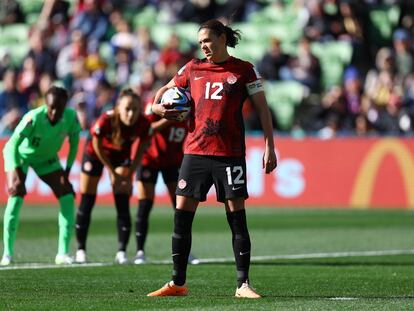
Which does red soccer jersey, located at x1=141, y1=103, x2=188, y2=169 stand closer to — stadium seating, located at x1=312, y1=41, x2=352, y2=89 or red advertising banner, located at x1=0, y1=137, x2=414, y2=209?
red advertising banner, located at x1=0, y1=137, x2=414, y2=209

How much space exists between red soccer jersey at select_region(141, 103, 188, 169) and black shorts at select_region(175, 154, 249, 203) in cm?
449

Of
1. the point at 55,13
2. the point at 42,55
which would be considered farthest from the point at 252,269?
the point at 55,13

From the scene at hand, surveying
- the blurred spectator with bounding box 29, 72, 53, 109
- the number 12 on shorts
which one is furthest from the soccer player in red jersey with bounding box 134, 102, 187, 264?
the blurred spectator with bounding box 29, 72, 53, 109

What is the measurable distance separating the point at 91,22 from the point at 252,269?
60.7 feet

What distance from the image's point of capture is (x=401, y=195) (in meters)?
24.7

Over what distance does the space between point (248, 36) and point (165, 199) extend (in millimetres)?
6592

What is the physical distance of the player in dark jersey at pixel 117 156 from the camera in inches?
552

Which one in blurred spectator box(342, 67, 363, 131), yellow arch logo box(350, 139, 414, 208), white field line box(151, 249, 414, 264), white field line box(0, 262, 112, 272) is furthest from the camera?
blurred spectator box(342, 67, 363, 131)

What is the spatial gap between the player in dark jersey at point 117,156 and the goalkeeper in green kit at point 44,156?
324 mm

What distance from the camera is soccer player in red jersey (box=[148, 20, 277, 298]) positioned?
10180 millimetres

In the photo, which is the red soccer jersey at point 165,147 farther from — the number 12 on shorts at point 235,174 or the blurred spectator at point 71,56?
the blurred spectator at point 71,56

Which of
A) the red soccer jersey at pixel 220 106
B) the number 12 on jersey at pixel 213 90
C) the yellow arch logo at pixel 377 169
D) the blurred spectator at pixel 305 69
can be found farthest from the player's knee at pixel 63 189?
the blurred spectator at pixel 305 69

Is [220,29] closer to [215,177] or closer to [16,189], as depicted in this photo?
[215,177]

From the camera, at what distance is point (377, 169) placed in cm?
2480
